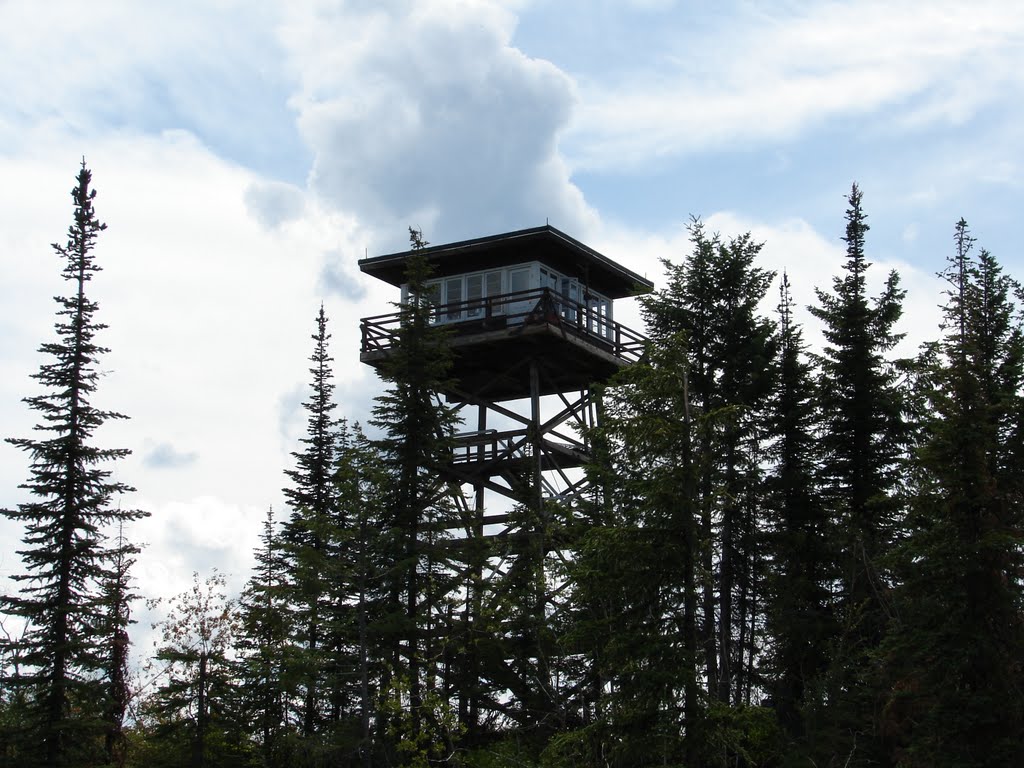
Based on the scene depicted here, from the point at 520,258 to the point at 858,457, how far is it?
427 inches

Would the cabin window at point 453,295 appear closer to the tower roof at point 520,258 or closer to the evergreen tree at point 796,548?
the tower roof at point 520,258

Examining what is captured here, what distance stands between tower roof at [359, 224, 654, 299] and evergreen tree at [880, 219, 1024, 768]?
12.8 metres

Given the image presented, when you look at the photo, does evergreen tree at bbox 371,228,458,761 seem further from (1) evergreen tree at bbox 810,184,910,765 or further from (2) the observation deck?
(1) evergreen tree at bbox 810,184,910,765

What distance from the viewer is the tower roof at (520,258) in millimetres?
36031

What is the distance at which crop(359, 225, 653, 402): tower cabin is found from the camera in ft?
117

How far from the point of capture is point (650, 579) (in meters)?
22.4

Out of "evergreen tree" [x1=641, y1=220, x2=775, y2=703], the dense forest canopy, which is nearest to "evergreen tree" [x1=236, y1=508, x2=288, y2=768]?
the dense forest canopy

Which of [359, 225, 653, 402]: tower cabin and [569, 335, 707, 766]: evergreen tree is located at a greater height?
[359, 225, 653, 402]: tower cabin

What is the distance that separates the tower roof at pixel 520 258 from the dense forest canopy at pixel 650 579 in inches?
103

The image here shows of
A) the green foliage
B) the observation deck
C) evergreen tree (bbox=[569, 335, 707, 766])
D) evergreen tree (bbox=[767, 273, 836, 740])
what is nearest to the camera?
evergreen tree (bbox=[569, 335, 707, 766])

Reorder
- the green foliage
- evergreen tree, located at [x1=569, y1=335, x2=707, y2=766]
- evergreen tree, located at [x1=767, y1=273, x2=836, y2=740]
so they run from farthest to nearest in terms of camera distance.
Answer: evergreen tree, located at [x1=767, y1=273, x2=836, y2=740] < the green foliage < evergreen tree, located at [x1=569, y1=335, x2=707, y2=766]

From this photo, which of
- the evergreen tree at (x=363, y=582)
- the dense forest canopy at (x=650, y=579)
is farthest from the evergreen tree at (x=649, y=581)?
the evergreen tree at (x=363, y=582)

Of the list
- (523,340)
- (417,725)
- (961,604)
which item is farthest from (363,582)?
(961,604)

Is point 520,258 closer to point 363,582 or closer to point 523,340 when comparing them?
point 523,340
